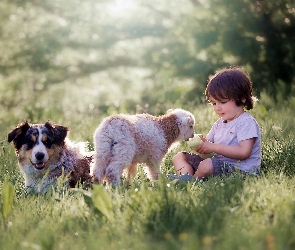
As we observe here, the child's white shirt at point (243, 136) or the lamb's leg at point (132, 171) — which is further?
the lamb's leg at point (132, 171)

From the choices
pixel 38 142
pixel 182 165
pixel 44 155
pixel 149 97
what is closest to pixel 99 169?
pixel 44 155

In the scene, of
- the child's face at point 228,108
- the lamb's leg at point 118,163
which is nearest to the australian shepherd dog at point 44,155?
the lamb's leg at point 118,163

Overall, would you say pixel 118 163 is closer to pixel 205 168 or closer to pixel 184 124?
pixel 205 168

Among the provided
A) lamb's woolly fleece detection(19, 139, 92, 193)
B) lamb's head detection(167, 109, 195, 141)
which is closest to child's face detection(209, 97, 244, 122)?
lamb's head detection(167, 109, 195, 141)

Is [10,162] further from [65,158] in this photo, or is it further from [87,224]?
[87,224]

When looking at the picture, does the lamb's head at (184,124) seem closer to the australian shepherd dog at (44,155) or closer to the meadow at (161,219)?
the australian shepherd dog at (44,155)

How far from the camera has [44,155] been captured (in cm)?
453

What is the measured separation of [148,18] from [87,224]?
12053 mm

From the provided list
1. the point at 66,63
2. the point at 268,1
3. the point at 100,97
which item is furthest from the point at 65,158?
the point at 100,97

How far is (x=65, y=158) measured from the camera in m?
4.83

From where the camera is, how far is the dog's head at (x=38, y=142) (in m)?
4.55

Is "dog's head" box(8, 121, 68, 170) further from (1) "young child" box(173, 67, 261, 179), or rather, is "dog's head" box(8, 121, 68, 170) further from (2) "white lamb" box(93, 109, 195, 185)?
(1) "young child" box(173, 67, 261, 179)

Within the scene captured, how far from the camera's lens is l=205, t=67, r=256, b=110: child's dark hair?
15.2 feet

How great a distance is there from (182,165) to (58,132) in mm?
1325
